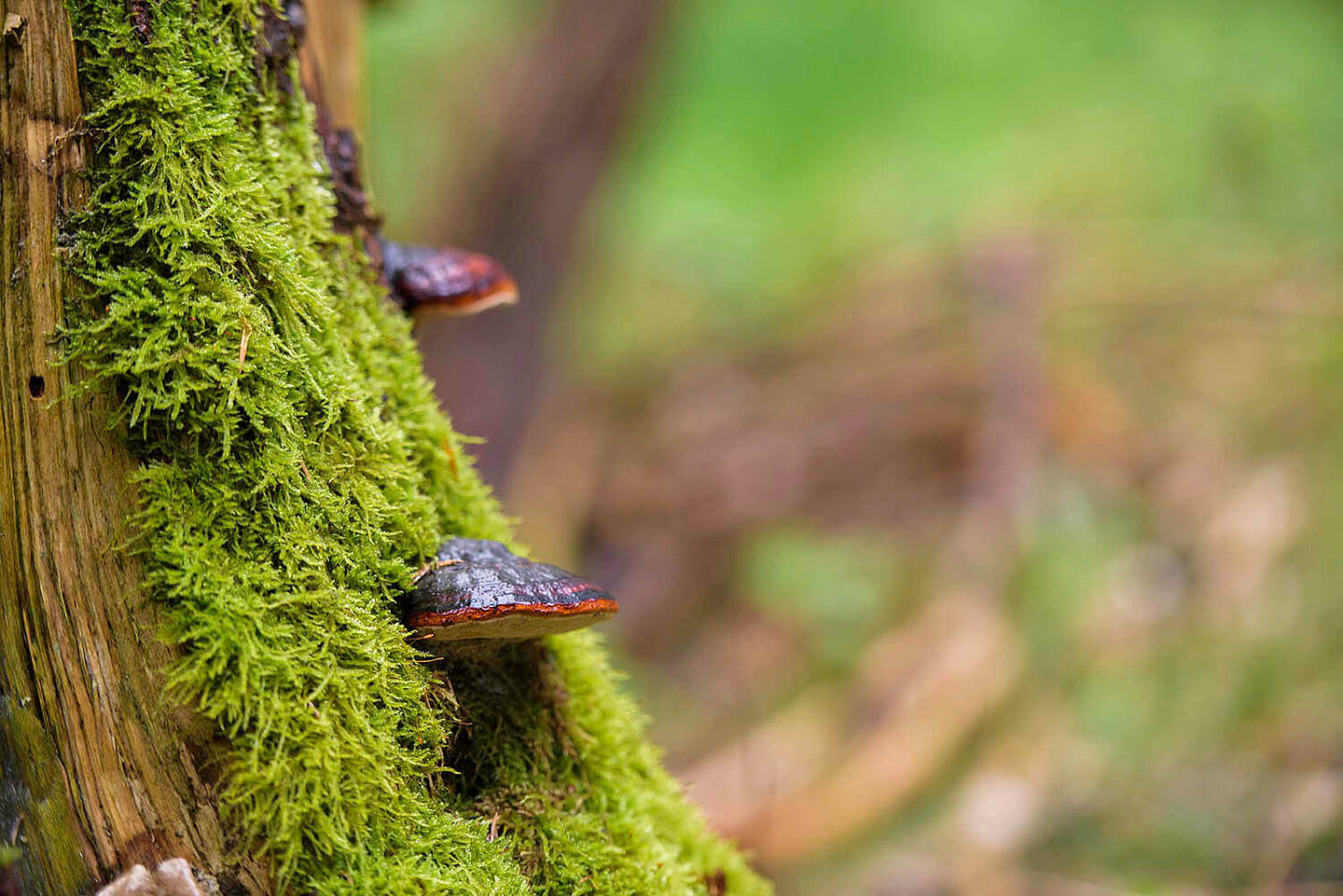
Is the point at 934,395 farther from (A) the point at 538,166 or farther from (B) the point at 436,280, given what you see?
(B) the point at 436,280

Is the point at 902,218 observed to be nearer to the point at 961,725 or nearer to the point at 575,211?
the point at 575,211

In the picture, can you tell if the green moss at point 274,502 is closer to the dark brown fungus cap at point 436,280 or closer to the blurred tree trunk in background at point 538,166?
the dark brown fungus cap at point 436,280

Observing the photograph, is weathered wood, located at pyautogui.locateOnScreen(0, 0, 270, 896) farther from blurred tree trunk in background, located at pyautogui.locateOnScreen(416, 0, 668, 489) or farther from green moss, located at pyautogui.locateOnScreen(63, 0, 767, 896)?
blurred tree trunk in background, located at pyautogui.locateOnScreen(416, 0, 668, 489)

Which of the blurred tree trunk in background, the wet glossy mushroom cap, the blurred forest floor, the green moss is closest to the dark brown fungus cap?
the green moss

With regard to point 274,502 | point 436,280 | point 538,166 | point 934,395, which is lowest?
point 934,395

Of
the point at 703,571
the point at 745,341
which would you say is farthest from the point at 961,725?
the point at 745,341

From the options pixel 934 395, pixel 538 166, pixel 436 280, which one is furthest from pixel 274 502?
pixel 934 395
